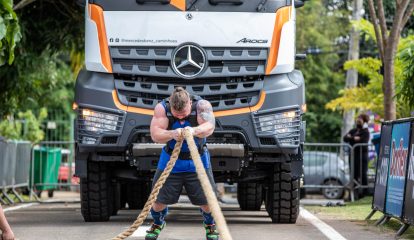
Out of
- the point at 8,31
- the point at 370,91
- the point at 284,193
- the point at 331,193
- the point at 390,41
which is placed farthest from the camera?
the point at 370,91

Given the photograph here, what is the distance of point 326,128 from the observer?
61344 millimetres

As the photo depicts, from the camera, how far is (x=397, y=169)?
15000 millimetres

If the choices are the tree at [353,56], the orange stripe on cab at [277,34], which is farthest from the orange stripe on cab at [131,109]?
the tree at [353,56]

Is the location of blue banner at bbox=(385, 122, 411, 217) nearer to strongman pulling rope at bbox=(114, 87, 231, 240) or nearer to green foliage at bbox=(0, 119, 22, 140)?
strongman pulling rope at bbox=(114, 87, 231, 240)

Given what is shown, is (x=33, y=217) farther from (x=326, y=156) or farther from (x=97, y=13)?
(x=326, y=156)

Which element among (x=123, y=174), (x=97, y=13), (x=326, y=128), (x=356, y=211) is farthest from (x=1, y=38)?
(x=326, y=128)

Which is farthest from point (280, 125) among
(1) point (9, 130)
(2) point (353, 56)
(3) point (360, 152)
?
(2) point (353, 56)

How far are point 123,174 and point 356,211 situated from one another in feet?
18.5

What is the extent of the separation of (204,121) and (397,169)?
379 cm

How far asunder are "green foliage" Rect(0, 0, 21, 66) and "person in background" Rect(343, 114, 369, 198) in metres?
10.9

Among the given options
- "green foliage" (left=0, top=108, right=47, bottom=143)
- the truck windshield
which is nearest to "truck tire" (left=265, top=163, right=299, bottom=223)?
the truck windshield

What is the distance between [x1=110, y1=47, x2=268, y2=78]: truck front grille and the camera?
15.1 m

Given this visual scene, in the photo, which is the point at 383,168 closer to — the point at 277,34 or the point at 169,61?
the point at 277,34

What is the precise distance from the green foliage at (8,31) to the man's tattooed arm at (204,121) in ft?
13.3
